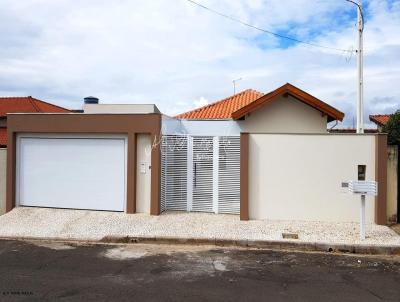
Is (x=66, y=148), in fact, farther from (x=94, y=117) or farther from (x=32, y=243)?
(x=32, y=243)

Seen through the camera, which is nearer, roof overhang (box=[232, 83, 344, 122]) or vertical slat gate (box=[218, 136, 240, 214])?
vertical slat gate (box=[218, 136, 240, 214])

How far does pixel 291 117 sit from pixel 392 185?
428 centimetres

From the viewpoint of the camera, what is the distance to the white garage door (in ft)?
38.6

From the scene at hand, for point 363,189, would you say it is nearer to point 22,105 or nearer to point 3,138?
point 3,138

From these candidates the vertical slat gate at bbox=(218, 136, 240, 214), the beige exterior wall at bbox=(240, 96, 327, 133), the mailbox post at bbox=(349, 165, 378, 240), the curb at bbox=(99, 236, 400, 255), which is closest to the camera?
the curb at bbox=(99, 236, 400, 255)

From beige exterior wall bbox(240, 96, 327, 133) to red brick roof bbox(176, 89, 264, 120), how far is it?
10.2 ft

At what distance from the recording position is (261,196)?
10.9 m

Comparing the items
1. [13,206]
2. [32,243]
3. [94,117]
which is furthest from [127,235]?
[13,206]

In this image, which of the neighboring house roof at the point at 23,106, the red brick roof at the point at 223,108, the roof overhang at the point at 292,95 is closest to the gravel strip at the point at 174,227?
the roof overhang at the point at 292,95

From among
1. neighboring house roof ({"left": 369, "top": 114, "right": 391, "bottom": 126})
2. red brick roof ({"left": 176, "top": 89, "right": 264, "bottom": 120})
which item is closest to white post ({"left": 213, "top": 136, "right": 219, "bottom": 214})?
red brick roof ({"left": 176, "top": 89, "right": 264, "bottom": 120})

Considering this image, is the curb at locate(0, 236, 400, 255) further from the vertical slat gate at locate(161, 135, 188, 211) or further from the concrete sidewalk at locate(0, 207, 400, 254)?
the vertical slat gate at locate(161, 135, 188, 211)

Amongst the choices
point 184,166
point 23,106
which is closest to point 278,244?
Answer: point 184,166

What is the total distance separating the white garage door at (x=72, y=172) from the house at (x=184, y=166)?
0.03 metres

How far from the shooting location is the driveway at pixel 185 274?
233 inches
